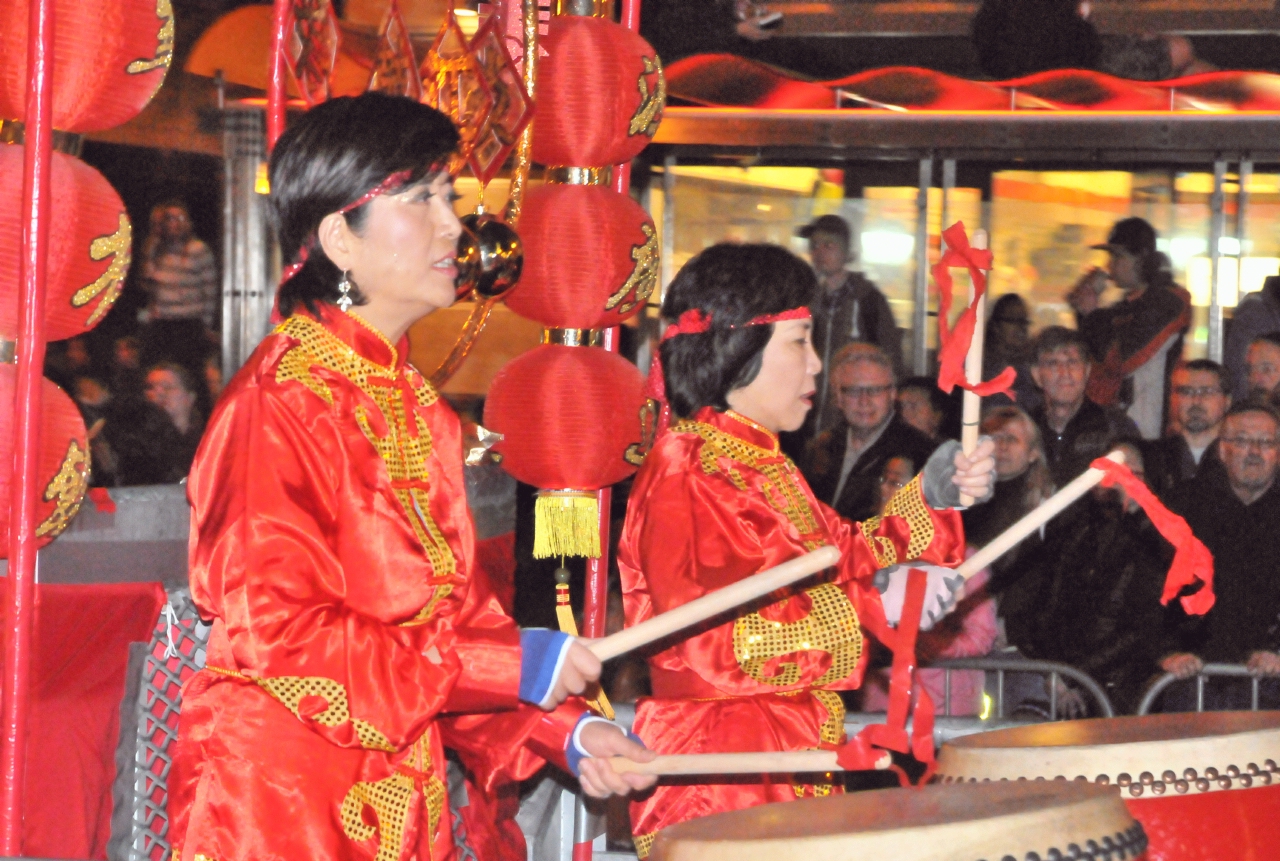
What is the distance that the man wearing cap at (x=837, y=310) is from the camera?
568cm

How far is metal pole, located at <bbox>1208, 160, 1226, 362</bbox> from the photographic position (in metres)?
5.57

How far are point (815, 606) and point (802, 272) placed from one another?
1.65ft

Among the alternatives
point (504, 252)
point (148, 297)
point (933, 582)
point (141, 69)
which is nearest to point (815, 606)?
point (933, 582)

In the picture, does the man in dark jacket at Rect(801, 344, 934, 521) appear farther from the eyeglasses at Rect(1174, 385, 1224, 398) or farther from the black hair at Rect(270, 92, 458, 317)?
the black hair at Rect(270, 92, 458, 317)

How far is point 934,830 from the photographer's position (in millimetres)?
1496

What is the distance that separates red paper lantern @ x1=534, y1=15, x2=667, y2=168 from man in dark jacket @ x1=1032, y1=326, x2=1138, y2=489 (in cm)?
200

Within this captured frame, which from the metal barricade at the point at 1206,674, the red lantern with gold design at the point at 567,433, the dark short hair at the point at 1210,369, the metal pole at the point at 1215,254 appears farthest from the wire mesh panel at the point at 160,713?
the metal pole at the point at 1215,254

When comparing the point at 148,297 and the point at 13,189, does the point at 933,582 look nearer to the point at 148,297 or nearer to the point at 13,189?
the point at 13,189

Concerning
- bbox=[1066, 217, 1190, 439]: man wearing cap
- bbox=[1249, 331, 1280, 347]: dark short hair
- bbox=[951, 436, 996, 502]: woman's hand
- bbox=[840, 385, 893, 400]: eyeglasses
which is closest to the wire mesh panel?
bbox=[951, 436, 996, 502]: woman's hand

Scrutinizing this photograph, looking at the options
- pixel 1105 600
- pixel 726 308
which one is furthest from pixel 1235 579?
pixel 726 308

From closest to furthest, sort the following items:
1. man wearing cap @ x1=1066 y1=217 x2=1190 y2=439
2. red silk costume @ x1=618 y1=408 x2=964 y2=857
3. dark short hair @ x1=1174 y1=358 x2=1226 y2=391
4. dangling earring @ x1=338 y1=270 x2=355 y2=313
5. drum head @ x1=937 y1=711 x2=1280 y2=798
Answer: dangling earring @ x1=338 y1=270 x2=355 y2=313, drum head @ x1=937 y1=711 x2=1280 y2=798, red silk costume @ x1=618 y1=408 x2=964 y2=857, dark short hair @ x1=1174 y1=358 x2=1226 y2=391, man wearing cap @ x1=1066 y1=217 x2=1190 y2=439

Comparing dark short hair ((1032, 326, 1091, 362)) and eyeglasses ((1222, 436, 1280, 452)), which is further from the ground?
dark short hair ((1032, 326, 1091, 362))

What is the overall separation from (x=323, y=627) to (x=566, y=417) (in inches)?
50.7

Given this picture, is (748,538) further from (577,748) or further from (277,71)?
(277,71)
